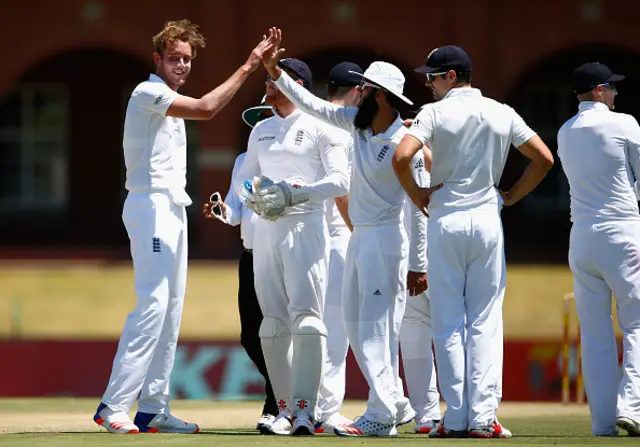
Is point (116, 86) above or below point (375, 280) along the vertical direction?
above

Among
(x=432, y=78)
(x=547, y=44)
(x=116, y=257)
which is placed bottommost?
(x=116, y=257)

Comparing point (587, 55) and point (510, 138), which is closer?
point (510, 138)

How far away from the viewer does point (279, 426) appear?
324 inches

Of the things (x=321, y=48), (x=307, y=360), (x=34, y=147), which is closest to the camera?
(x=307, y=360)

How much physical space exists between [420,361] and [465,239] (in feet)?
4.90

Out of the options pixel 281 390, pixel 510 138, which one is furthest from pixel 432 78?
pixel 281 390

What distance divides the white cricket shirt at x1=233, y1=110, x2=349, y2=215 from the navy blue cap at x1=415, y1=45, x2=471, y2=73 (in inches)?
28.6

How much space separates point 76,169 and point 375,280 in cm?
1882

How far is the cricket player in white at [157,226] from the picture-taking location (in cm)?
824

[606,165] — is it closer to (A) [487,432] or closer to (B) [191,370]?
(A) [487,432]

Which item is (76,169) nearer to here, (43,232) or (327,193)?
(43,232)

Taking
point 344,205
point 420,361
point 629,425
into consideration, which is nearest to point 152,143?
point 344,205

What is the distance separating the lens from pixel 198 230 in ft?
81.5

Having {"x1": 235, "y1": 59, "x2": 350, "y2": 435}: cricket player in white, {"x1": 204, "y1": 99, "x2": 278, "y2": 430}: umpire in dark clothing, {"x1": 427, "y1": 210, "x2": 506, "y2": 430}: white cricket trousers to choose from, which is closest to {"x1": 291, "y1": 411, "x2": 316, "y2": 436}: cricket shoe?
{"x1": 235, "y1": 59, "x2": 350, "y2": 435}: cricket player in white
